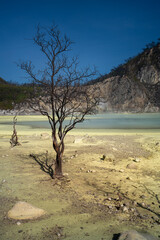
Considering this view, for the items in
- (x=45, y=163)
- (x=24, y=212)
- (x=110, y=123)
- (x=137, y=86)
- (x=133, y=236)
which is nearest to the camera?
(x=133, y=236)

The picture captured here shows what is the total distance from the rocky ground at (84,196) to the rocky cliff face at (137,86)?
7832 centimetres

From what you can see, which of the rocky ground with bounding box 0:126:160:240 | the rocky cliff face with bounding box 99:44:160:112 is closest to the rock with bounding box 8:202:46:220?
the rocky ground with bounding box 0:126:160:240

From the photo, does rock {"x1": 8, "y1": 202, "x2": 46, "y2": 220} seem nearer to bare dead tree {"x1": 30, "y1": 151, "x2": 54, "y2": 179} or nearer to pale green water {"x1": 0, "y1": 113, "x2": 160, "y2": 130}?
bare dead tree {"x1": 30, "y1": 151, "x2": 54, "y2": 179}

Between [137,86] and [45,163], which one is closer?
[45,163]

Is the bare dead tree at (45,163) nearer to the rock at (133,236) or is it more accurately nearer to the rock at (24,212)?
the rock at (24,212)

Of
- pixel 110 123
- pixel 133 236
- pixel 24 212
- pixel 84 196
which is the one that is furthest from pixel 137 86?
pixel 133 236

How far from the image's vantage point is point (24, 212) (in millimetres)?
4574

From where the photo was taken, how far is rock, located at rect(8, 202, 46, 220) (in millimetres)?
4480

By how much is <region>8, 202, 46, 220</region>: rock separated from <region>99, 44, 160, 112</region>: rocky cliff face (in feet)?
271

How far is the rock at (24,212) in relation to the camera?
448 centimetres

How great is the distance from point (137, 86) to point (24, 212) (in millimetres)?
90389

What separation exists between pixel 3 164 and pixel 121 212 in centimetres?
575

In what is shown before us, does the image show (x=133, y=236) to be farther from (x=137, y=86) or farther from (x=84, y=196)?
(x=137, y=86)

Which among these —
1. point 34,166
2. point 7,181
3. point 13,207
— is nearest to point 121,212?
point 13,207
